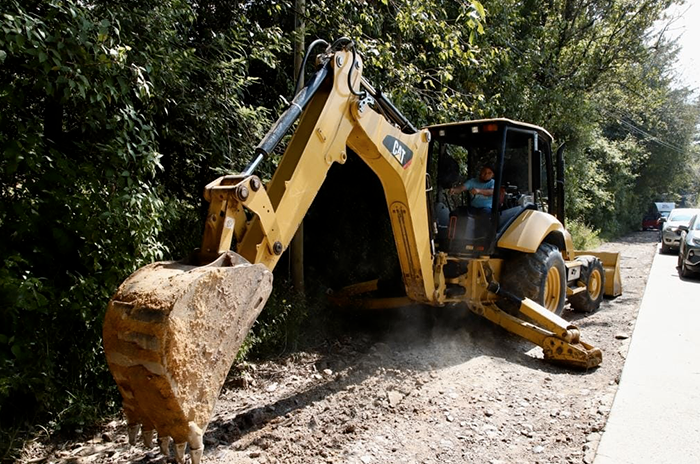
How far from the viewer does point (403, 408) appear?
13.6 feet

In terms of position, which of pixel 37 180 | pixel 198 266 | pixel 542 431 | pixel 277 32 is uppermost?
pixel 277 32

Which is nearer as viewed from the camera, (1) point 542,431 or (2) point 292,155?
(2) point 292,155

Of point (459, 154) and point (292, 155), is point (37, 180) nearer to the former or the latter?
point (292, 155)

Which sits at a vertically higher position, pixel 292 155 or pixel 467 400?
pixel 292 155

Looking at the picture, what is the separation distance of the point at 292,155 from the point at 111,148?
4.15ft

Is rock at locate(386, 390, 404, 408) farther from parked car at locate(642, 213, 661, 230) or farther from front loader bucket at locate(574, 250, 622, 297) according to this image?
parked car at locate(642, 213, 661, 230)

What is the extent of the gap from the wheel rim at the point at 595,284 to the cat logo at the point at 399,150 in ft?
16.1

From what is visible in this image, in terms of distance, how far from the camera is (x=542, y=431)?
3871mm

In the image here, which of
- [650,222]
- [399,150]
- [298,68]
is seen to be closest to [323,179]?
[399,150]

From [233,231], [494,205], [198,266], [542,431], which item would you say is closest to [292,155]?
[233,231]

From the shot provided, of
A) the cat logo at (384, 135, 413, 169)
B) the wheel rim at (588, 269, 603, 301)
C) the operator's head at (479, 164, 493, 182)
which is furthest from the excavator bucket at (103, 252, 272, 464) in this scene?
the wheel rim at (588, 269, 603, 301)

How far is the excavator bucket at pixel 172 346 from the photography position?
89.5 inches

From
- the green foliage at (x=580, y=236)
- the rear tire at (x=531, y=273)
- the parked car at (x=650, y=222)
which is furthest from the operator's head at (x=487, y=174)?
the parked car at (x=650, y=222)

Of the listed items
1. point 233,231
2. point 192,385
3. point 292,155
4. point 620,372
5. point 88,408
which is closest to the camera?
point 192,385
